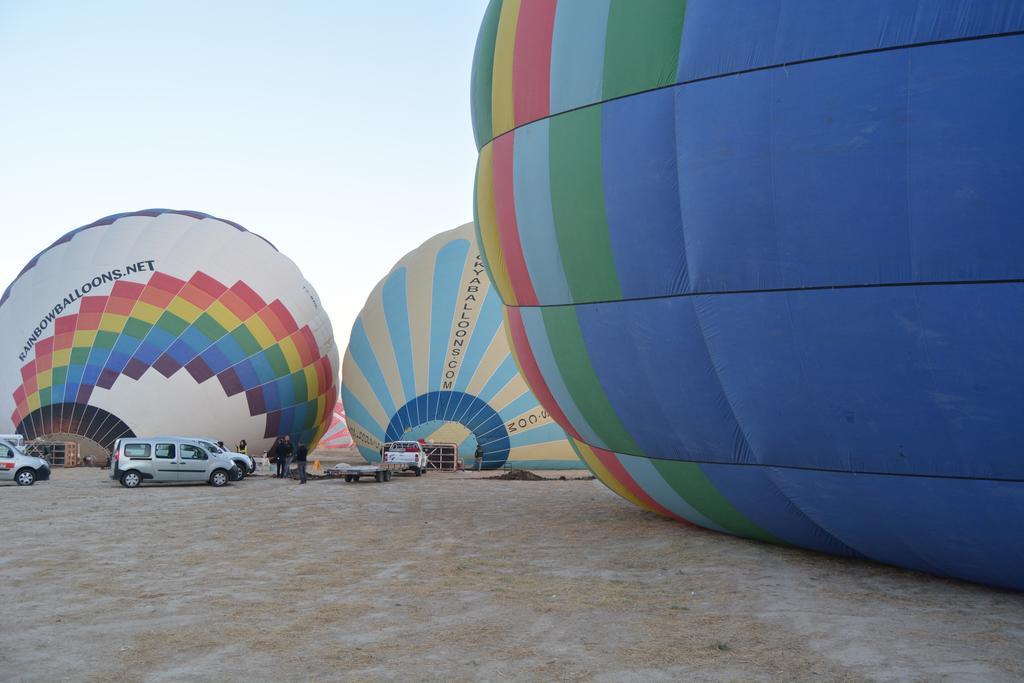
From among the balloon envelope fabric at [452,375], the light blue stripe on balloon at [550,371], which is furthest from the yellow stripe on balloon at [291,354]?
the light blue stripe on balloon at [550,371]

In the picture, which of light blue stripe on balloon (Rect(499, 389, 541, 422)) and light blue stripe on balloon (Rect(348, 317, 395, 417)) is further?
light blue stripe on balloon (Rect(348, 317, 395, 417))

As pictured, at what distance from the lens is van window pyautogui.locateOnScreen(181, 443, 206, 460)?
16.8 meters

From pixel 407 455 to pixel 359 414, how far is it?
8.21 ft

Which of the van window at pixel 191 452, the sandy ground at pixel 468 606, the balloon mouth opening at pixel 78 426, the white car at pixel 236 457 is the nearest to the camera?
the sandy ground at pixel 468 606

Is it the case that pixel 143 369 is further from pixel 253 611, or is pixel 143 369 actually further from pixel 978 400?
pixel 978 400

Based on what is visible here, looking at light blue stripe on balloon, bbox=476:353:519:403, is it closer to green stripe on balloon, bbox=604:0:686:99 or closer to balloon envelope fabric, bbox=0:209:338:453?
balloon envelope fabric, bbox=0:209:338:453

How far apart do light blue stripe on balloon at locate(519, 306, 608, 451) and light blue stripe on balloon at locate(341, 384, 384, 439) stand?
1092cm

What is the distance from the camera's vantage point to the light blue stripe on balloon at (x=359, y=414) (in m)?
20.2

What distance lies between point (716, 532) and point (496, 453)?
33.4 feet

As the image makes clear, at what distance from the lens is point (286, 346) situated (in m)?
21.2

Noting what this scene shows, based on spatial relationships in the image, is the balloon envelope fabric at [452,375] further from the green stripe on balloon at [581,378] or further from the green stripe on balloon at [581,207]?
the green stripe on balloon at [581,207]

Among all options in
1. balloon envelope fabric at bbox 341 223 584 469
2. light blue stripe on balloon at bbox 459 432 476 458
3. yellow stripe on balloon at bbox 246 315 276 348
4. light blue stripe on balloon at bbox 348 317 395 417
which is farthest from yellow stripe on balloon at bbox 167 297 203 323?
light blue stripe on balloon at bbox 459 432 476 458

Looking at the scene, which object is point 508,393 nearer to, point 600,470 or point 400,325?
point 400,325

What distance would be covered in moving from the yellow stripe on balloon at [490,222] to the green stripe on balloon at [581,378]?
3.08 feet
